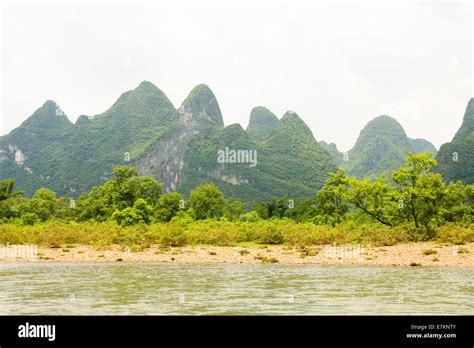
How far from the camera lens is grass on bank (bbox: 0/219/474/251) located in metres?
25.9

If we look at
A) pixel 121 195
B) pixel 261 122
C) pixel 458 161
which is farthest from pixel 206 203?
pixel 261 122

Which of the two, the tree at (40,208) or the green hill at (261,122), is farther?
the green hill at (261,122)

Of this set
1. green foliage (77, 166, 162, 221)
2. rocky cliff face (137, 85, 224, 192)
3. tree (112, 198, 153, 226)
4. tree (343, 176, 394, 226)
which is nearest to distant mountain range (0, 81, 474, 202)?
rocky cliff face (137, 85, 224, 192)

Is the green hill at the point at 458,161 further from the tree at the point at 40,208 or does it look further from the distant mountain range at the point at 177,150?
the tree at the point at 40,208

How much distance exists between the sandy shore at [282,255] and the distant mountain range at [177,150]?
7876 centimetres

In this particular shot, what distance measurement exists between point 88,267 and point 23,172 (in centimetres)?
12777

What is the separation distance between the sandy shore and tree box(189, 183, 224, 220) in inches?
881

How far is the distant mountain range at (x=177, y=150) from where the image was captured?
119 metres

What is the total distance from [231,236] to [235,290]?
601 inches

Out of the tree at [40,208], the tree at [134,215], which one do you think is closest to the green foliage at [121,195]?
the tree at [40,208]

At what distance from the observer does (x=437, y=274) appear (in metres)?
16.5
